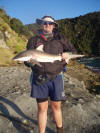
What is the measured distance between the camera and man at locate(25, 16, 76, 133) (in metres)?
2.65

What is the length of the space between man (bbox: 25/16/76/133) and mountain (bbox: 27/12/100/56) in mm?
79277

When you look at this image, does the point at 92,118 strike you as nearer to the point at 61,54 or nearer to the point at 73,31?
the point at 61,54

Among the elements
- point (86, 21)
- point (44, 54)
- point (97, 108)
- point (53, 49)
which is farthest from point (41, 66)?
point (86, 21)

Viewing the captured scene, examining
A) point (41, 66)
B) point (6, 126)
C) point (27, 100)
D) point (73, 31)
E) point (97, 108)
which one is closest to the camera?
point (41, 66)

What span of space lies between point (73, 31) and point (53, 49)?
322 feet

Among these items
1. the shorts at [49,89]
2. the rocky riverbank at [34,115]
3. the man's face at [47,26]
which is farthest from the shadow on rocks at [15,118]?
the man's face at [47,26]

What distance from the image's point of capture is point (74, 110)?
165 inches

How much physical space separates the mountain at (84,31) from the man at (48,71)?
79.3m

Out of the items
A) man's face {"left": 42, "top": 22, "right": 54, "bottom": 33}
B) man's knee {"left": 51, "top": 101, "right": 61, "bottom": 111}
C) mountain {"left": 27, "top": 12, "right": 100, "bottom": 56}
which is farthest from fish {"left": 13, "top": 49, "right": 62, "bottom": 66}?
mountain {"left": 27, "top": 12, "right": 100, "bottom": 56}

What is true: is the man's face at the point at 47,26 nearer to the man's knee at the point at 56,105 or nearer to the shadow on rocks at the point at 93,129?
the man's knee at the point at 56,105

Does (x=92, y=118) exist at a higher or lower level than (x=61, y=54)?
lower

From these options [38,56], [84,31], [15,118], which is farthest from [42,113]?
[84,31]

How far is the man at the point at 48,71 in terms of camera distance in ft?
8.70

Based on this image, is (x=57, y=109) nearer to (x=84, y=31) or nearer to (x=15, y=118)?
(x=15, y=118)
